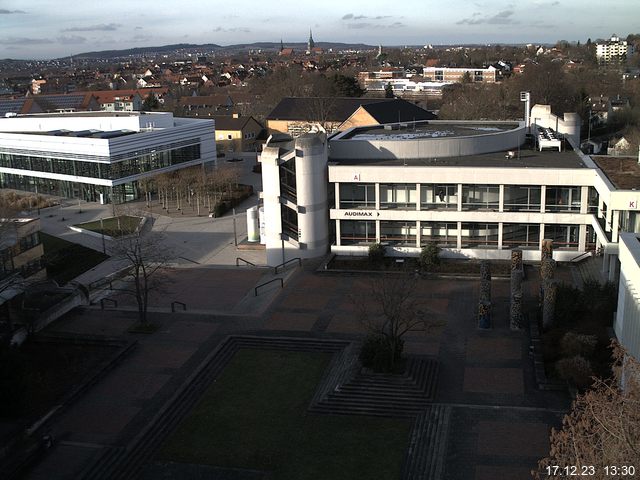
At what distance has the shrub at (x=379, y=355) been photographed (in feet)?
83.6

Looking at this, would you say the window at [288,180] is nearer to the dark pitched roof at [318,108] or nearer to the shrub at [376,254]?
the shrub at [376,254]

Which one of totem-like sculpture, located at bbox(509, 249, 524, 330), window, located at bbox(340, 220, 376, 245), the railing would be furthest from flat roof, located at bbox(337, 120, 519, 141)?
totem-like sculpture, located at bbox(509, 249, 524, 330)

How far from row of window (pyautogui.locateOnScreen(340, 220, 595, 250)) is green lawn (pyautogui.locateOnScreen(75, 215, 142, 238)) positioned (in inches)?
671

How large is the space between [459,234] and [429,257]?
2955mm

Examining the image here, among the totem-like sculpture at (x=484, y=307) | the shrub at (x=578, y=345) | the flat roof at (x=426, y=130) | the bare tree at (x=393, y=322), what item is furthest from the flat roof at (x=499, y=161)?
the shrub at (x=578, y=345)

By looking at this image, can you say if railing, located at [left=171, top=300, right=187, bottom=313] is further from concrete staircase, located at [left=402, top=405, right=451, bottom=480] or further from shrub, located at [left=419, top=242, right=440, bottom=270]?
concrete staircase, located at [left=402, top=405, right=451, bottom=480]

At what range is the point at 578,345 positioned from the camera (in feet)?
81.0

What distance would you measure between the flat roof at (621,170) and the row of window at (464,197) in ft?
5.37

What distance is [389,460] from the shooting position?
20.7m

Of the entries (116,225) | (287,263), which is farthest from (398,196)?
(116,225)

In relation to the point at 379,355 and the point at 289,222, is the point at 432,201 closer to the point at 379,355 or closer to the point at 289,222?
the point at 289,222

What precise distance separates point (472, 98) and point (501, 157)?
5016cm

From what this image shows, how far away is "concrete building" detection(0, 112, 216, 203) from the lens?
5981 cm

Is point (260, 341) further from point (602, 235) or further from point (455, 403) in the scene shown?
point (602, 235)
